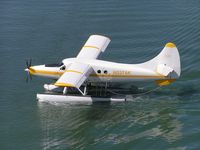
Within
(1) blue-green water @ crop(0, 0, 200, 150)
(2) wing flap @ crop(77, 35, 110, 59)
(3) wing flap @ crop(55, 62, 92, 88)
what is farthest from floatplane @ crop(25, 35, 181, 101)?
(1) blue-green water @ crop(0, 0, 200, 150)

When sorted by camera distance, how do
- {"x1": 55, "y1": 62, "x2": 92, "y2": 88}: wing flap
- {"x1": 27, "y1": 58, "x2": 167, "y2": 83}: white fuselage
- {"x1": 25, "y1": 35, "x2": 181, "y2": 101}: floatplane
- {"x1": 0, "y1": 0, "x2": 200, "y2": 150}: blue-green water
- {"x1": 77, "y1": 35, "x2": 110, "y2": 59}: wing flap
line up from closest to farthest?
1. {"x1": 0, "y1": 0, "x2": 200, "y2": 150}: blue-green water
2. {"x1": 55, "y1": 62, "x2": 92, "y2": 88}: wing flap
3. {"x1": 25, "y1": 35, "x2": 181, "y2": 101}: floatplane
4. {"x1": 27, "y1": 58, "x2": 167, "y2": 83}: white fuselage
5. {"x1": 77, "y1": 35, "x2": 110, "y2": 59}: wing flap

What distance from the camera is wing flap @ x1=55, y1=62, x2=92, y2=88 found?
3916 cm

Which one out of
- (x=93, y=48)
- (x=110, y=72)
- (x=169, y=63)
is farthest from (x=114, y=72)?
(x=169, y=63)

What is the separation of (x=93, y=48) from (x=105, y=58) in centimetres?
521

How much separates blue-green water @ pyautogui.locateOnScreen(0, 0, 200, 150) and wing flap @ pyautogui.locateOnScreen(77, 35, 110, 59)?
4.02 meters

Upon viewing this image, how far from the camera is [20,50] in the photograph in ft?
172

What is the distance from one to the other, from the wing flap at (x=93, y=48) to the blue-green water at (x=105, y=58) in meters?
4.02

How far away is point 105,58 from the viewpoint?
49781 millimetres

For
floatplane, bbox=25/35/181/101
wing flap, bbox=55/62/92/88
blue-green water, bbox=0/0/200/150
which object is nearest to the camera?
blue-green water, bbox=0/0/200/150

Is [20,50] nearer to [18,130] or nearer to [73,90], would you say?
[73,90]

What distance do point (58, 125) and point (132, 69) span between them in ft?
23.6

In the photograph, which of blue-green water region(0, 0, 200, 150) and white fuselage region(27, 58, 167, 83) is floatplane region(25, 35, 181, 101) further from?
blue-green water region(0, 0, 200, 150)

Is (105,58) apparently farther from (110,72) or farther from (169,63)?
(169,63)

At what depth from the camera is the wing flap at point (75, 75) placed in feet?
128
